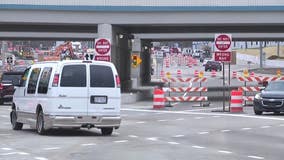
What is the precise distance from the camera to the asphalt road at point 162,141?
13.9m

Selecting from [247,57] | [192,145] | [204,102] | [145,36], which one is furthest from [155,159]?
[247,57]

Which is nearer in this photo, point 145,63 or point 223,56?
point 223,56

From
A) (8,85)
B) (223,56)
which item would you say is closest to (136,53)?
(8,85)

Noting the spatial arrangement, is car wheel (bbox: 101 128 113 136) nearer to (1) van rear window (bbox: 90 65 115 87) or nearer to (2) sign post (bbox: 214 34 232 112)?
(1) van rear window (bbox: 90 65 115 87)

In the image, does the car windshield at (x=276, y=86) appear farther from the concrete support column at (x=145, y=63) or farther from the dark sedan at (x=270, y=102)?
the concrete support column at (x=145, y=63)

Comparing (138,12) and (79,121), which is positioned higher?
(138,12)

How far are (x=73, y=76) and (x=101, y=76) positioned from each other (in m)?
0.81

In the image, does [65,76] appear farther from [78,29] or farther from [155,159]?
[78,29]

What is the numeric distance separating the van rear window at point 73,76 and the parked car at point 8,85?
1812cm

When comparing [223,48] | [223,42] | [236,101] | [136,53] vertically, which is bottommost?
[236,101]

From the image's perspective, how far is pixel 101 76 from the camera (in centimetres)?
1859

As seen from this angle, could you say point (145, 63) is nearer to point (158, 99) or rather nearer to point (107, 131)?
point (158, 99)

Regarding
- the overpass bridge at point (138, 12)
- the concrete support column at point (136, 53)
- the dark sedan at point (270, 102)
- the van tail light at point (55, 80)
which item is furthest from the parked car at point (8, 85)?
the concrete support column at point (136, 53)
